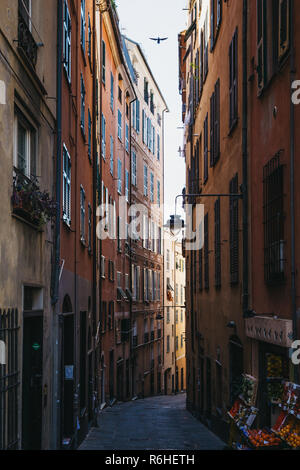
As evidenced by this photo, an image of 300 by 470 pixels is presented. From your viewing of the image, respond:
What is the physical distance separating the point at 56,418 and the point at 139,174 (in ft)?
97.5

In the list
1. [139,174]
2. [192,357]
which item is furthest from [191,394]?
[139,174]

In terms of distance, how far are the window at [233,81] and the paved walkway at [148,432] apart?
291 inches

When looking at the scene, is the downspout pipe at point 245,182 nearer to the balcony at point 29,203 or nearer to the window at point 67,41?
the window at point 67,41

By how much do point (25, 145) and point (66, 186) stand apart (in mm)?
4050

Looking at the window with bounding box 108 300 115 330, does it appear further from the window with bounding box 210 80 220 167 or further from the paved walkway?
the window with bounding box 210 80 220 167

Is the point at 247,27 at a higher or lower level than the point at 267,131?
higher

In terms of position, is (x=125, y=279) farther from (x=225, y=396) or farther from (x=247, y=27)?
(x=247, y=27)

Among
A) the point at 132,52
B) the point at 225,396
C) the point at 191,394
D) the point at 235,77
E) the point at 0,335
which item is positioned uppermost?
the point at 132,52

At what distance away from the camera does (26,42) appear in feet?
33.2

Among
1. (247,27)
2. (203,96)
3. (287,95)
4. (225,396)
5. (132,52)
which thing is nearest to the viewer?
(287,95)

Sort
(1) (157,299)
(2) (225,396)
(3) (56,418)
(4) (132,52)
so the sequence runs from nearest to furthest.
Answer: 1. (3) (56,418)
2. (2) (225,396)
3. (4) (132,52)
4. (1) (157,299)

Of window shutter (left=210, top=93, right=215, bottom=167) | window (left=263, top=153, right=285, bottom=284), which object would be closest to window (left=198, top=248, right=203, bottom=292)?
window shutter (left=210, top=93, right=215, bottom=167)

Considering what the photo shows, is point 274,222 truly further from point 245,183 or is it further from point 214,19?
point 214,19

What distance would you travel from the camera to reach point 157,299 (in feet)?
157
